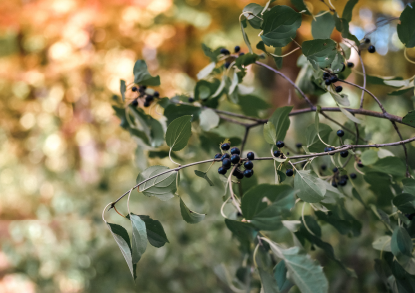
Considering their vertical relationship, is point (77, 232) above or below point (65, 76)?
above

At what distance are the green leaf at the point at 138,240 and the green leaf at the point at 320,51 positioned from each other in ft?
0.82

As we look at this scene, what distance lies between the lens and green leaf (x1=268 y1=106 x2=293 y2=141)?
32 centimetres

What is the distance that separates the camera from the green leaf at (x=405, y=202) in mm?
324

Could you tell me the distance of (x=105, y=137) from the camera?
2.87 metres

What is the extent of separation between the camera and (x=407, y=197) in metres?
0.32

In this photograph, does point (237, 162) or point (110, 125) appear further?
point (110, 125)

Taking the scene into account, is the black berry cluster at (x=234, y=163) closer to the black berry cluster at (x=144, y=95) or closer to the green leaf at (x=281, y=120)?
the green leaf at (x=281, y=120)

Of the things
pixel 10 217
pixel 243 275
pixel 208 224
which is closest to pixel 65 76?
pixel 10 217

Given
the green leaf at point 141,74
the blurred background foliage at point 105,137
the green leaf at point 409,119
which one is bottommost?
the blurred background foliage at point 105,137

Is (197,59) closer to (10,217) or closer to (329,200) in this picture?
(10,217)

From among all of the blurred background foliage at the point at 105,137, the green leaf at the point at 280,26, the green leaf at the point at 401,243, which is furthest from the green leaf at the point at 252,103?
the green leaf at the point at 401,243

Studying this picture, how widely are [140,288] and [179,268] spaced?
5.2 inches

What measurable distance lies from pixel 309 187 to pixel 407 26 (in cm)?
23

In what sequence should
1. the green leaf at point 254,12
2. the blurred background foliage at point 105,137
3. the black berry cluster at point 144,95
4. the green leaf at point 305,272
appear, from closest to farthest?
the green leaf at point 305,272
the green leaf at point 254,12
the black berry cluster at point 144,95
the blurred background foliage at point 105,137
